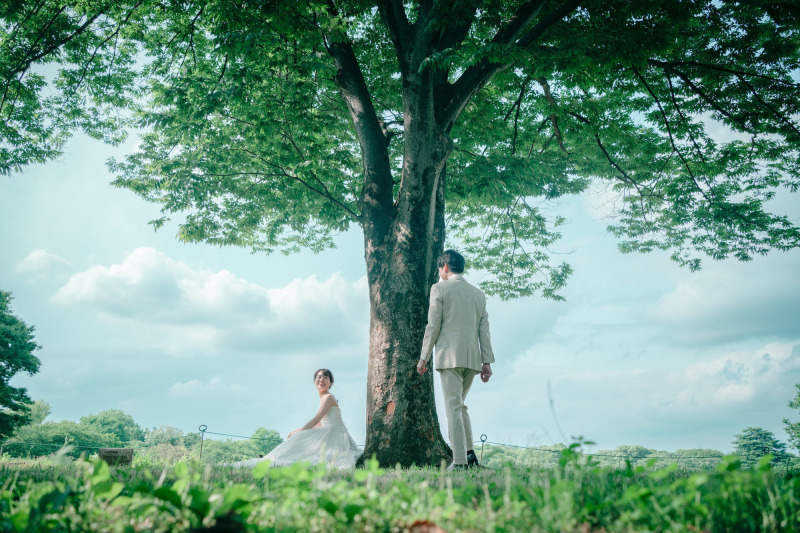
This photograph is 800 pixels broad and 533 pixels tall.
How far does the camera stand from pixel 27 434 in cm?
2828

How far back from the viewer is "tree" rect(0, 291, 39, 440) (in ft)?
62.4

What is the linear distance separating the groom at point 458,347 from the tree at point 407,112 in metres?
1.22

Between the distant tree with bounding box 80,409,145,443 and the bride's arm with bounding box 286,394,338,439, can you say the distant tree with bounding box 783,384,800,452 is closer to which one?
the bride's arm with bounding box 286,394,338,439

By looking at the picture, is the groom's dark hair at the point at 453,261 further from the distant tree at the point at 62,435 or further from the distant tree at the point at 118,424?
the distant tree at the point at 118,424

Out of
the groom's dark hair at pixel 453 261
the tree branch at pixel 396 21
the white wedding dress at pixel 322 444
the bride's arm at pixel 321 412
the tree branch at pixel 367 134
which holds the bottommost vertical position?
the white wedding dress at pixel 322 444

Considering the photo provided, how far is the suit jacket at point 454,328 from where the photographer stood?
6.22 metres

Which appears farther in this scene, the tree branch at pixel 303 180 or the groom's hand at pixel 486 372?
the tree branch at pixel 303 180

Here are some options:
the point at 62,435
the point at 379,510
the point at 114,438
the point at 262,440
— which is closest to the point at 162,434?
the point at 114,438

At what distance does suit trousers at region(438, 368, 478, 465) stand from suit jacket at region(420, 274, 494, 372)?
0.44 ft

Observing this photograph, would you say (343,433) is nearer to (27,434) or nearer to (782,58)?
(782,58)

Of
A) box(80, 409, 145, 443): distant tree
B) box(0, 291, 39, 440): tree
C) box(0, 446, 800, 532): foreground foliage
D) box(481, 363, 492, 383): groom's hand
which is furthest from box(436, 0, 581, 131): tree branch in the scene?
box(80, 409, 145, 443): distant tree

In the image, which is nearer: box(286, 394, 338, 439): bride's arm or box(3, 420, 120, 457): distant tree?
box(286, 394, 338, 439): bride's arm

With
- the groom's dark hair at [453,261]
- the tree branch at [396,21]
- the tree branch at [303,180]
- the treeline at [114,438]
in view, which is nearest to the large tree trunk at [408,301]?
the tree branch at [396,21]

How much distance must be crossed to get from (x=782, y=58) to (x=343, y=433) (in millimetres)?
10873
